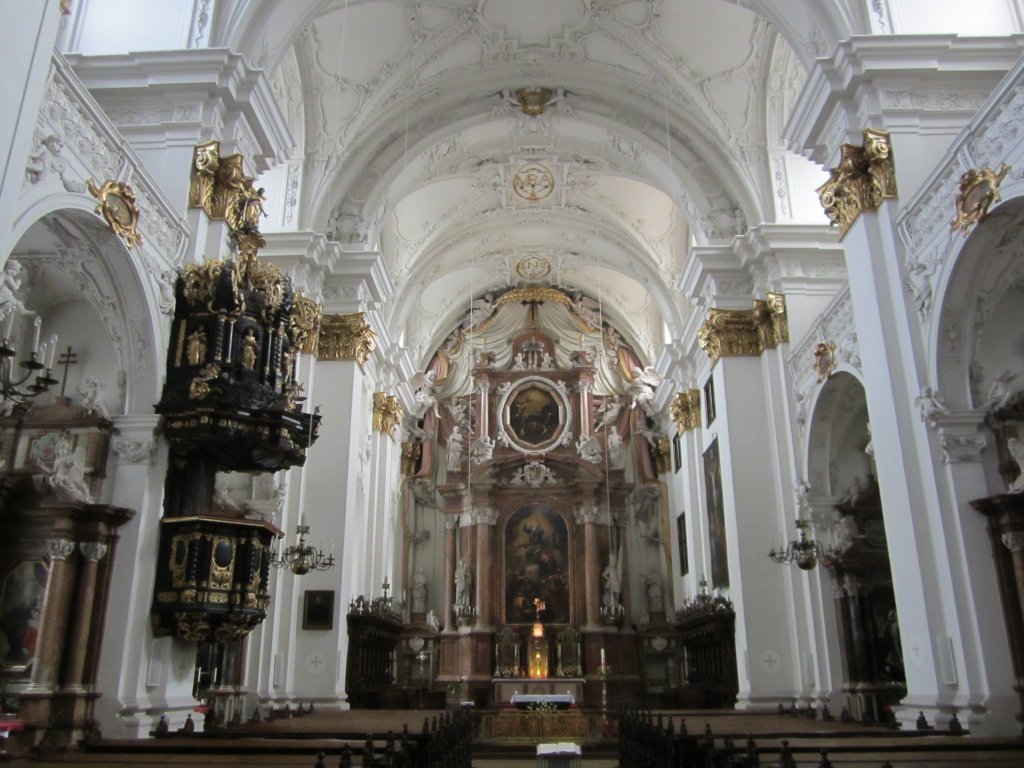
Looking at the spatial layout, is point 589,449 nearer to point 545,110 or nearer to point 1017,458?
point 545,110

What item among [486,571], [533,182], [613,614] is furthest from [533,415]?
[533,182]

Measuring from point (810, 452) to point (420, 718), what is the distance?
6.96 m

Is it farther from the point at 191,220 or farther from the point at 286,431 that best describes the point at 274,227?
the point at 286,431

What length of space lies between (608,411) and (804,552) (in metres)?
12.3

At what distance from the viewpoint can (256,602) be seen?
9.17 m

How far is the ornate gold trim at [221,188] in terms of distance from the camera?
9945 millimetres

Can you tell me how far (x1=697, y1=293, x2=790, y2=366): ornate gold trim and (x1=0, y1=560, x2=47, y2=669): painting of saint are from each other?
11.2 meters

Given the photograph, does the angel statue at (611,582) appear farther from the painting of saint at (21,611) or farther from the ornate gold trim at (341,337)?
the painting of saint at (21,611)

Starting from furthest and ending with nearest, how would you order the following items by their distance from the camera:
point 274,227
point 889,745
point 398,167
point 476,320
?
1. point 476,320
2. point 398,167
3. point 274,227
4. point 889,745

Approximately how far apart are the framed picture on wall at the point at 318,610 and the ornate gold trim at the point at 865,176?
9.80m

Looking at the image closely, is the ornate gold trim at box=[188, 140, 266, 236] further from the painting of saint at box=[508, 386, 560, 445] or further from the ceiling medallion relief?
the painting of saint at box=[508, 386, 560, 445]

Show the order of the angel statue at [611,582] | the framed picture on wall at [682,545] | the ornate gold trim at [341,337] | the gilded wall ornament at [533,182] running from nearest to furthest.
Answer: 1. the ornate gold trim at [341,337]
2. the gilded wall ornament at [533,182]
3. the framed picture on wall at [682,545]
4. the angel statue at [611,582]

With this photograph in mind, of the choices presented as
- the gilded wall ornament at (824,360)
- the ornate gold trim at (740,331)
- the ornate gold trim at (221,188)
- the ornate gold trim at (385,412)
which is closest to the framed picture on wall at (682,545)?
the ornate gold trim at (740,331)

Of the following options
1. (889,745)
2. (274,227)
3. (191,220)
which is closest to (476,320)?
(274,227)
